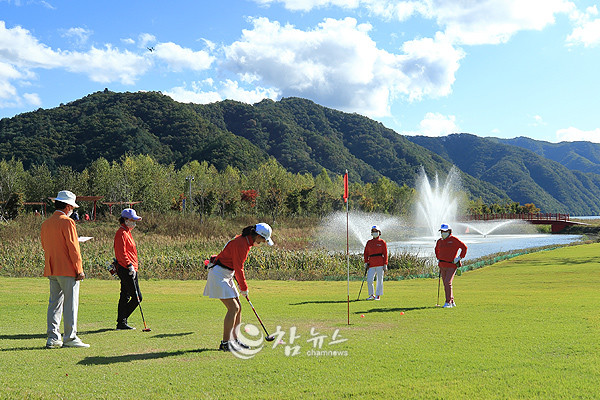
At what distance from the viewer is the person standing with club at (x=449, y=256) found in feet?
42.9

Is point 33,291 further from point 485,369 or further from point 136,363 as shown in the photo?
point 485,369

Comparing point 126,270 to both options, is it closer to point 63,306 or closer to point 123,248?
point 123,248

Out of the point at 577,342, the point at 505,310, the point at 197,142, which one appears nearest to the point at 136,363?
the point at 577,342

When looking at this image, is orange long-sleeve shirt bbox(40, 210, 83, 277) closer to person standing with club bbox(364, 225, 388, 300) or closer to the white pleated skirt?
the white pleated skirt

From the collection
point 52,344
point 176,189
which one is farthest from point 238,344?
point 176,189

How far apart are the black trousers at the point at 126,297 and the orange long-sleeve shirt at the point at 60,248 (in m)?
1.88

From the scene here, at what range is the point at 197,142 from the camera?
15012 cm

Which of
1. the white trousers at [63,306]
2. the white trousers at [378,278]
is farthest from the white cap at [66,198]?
the white trousers at [378,278]

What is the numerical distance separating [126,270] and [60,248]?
2017 mm

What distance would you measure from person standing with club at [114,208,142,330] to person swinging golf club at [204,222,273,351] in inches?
114

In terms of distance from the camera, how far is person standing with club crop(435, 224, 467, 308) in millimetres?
13086

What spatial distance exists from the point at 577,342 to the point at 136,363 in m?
6.86

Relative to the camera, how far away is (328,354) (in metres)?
7.76

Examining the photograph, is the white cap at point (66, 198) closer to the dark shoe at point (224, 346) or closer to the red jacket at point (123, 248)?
the red jacket at point (123, 248)
